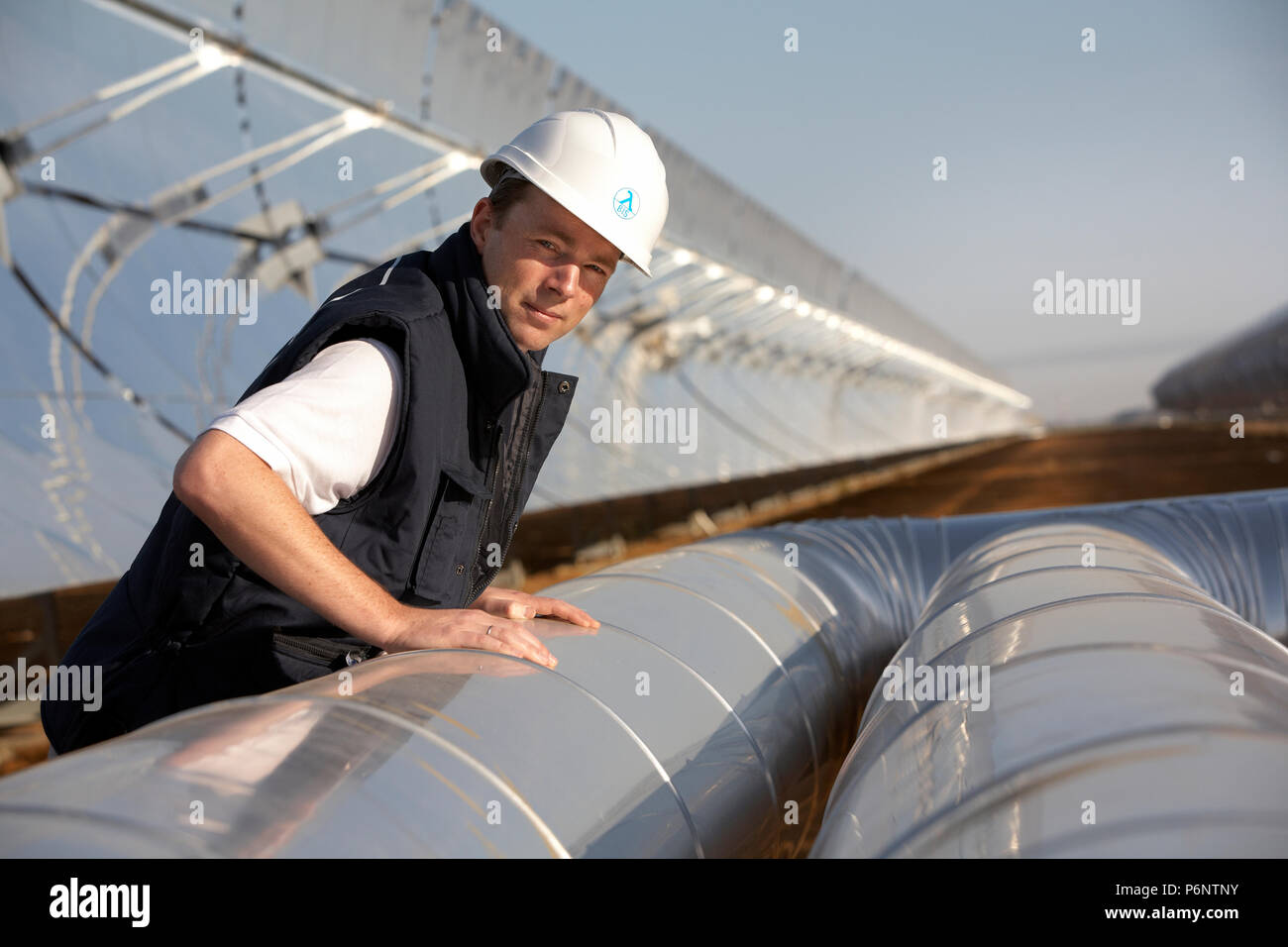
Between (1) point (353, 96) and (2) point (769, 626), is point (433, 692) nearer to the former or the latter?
(2) point (769, 626)

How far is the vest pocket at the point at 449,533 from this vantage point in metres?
2.11

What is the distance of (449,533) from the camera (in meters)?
2.14

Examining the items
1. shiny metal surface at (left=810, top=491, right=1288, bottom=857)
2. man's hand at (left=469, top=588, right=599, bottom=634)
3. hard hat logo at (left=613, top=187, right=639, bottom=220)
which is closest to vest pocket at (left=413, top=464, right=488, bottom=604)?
man's hand at (left=469, top=588, right=599, bottom=634)

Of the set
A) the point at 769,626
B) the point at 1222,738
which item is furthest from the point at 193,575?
the point at 1222,738

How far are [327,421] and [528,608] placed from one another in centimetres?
67

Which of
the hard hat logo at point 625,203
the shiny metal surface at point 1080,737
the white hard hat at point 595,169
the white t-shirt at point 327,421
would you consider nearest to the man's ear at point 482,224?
the white hard hat at point 595,169

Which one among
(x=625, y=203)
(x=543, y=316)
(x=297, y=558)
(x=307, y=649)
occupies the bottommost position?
(x=307, y=649)

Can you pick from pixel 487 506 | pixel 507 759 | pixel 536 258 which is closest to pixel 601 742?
pixel 507 759

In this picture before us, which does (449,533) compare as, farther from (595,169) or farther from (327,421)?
(595,169)

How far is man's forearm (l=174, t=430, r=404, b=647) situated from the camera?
64.2 inches

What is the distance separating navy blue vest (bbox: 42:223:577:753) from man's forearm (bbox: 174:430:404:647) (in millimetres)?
244

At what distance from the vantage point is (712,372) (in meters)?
21.5

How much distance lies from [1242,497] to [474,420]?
378 cm
